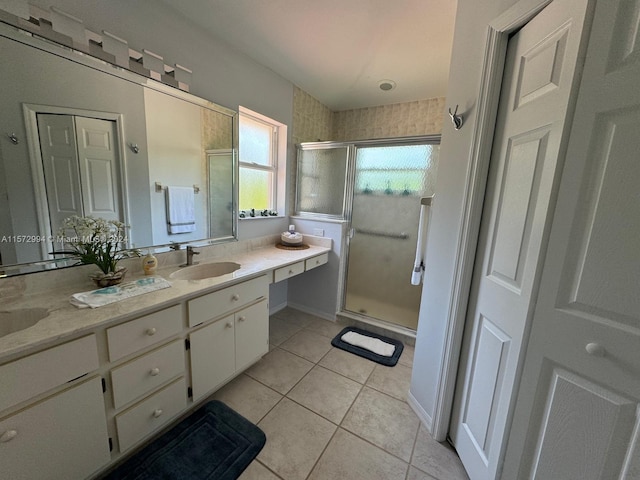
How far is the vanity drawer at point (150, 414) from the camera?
1.17 m

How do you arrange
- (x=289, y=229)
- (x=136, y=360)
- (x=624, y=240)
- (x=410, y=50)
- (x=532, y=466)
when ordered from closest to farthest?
(x=624, y=240) < (x=532, y=466) < (x=136, y=360) < (x=410, y=50) < (x=289, y=229)

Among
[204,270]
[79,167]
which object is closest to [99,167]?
[79,167]

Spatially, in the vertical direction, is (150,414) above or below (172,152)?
below

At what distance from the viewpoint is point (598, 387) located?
28.8 inches

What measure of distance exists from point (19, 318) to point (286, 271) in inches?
57.3

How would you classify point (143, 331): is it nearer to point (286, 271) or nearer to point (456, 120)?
point (286, 271)

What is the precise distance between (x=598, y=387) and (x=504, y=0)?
146cm

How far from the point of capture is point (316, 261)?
8.34ft

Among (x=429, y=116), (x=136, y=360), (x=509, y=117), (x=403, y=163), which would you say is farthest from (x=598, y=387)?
(x=429, y=116)

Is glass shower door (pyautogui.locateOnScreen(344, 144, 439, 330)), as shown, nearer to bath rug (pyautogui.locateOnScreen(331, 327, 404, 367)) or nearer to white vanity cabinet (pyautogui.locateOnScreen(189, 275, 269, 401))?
bath rug (pyautogui.locateOnScreen(331, 327, 404, 367))

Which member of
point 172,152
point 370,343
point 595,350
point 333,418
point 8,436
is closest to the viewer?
point 595,350

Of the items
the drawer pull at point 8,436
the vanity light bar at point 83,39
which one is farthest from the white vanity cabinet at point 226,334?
the vanity light bar at point 83,39

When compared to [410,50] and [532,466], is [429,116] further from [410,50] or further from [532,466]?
[532,466]

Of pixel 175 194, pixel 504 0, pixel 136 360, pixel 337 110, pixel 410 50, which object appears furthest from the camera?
pixel 337 110
